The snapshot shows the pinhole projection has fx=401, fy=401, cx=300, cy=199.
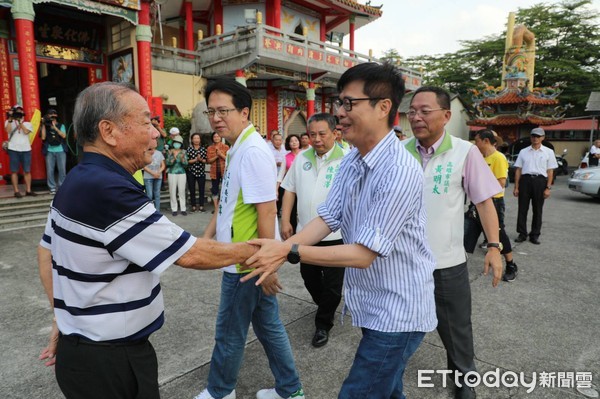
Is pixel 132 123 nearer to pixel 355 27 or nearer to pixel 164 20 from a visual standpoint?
pixel 164 20

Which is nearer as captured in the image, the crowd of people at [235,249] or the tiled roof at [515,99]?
the crowd of people at [235,249]

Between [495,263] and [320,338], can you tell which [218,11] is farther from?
[495,263]

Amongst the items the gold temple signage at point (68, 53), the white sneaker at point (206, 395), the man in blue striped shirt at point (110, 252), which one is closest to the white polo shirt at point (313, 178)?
the white sneaker at point (206, 395)

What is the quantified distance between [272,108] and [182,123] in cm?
528

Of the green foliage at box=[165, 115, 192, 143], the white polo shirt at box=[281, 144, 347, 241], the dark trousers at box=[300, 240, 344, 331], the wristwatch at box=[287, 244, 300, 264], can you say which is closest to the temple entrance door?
the green foliage at box=[165, 115, 192, 143]

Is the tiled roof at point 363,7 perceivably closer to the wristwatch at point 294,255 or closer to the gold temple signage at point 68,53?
the gold temple signage at point 68,53

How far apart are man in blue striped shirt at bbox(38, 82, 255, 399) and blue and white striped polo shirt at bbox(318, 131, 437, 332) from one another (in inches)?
23.3

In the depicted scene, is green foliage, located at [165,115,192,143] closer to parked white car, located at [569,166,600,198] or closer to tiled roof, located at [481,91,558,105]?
parked white car, located at [569,166,600,198]

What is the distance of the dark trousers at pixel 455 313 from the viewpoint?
8.04 ft

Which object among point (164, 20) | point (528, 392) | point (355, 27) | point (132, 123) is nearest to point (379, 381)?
point (132, 123)

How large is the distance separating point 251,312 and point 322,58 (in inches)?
575

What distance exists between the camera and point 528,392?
264cm

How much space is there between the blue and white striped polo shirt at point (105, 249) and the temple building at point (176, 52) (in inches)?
345

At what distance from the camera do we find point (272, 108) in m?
17.5
